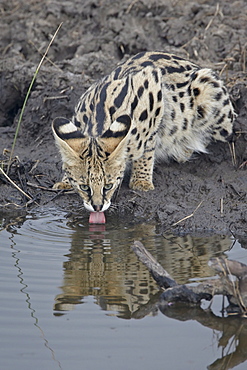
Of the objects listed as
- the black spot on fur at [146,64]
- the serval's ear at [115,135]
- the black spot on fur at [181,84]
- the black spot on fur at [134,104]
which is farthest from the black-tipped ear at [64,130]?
the black spot on fur at [181,84]

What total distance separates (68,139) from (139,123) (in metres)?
1.00

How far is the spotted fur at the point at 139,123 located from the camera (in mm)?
6289

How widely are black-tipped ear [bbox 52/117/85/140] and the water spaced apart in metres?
0.91

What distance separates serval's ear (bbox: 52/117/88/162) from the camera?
6.24m

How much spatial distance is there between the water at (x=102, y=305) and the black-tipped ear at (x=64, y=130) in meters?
0.91

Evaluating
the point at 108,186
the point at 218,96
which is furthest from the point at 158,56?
the point at 108,186

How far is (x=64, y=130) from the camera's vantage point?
6.31 meters

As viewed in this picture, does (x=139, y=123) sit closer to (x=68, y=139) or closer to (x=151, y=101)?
(x=151, y=101)

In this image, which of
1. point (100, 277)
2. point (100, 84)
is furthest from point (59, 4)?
point (100, 277)

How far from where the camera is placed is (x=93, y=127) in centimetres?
671

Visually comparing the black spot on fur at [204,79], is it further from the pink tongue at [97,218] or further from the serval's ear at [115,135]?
the pink tongue at [97,218]

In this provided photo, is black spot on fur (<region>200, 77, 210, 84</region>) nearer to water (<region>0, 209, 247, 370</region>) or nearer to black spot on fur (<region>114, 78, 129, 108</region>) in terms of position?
black spot on fur (<region>114, 78, 129, 108</region>)

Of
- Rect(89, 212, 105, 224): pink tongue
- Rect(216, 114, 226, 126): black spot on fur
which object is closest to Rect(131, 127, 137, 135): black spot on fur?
Rect(89, 212, 105, 224): pink tongue

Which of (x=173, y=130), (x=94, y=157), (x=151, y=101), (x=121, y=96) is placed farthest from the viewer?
(x=173, y=130)
